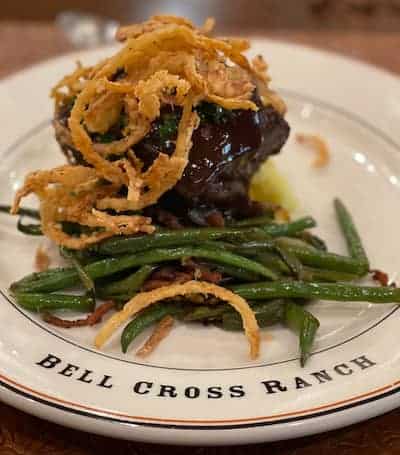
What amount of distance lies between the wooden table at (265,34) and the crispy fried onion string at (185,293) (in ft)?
1.51

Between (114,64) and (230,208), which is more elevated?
(114,64)

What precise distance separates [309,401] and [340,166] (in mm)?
2170

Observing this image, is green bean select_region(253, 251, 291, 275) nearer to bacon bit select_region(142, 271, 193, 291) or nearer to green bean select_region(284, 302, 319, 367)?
green bean select_region(284, 302, 319, 367)

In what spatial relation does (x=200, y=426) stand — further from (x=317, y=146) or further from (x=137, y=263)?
(x=317, y=146)

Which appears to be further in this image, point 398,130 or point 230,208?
point 398,130

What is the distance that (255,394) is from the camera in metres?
2.57

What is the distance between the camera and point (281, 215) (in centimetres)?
386

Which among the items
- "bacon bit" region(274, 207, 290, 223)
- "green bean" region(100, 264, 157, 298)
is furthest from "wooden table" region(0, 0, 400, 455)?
"bacon bit" region(274, 207, 290, 223)

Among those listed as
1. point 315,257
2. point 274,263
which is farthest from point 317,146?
point 274,263

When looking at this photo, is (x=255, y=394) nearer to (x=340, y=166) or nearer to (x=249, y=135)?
(x=249, y=135)

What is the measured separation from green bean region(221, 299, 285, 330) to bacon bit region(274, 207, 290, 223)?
756mm

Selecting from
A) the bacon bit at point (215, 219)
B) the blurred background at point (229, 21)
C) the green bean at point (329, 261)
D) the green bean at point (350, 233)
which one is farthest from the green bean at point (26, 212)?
the blurred background at point (229, 21)

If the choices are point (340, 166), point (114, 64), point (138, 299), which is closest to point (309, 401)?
point (138, 299)

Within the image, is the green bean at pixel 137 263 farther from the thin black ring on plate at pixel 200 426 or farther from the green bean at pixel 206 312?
the thin black ring on plate at pixel 200 426
